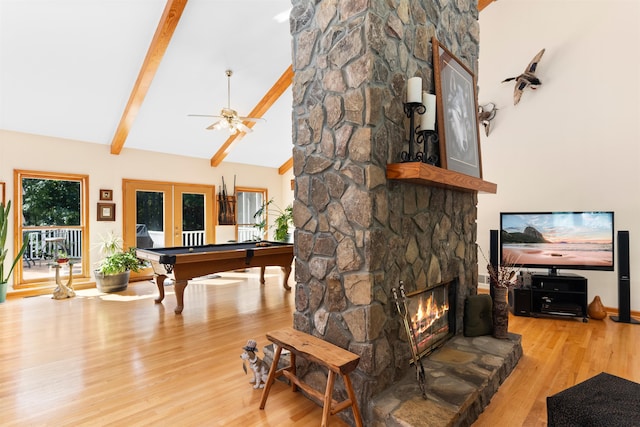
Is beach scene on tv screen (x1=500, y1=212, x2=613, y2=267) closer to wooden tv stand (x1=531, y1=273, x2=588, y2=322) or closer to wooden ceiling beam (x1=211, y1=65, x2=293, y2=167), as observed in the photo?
A: wooden tv stand (x1=531, y1=273, x2=588, y2=322)

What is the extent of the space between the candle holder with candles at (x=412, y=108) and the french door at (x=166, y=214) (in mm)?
5838

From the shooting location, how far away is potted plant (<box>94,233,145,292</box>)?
5.55 meters

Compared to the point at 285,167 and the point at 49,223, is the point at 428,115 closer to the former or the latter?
the point at 49,223

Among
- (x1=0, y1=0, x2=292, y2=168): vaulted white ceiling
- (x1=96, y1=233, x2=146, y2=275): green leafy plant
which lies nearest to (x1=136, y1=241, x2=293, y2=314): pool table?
(x1=96, y1=233, x2=146, y2=275): green leafy plant

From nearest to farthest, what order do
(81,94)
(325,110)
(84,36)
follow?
(325,110) < (84,36) < (81,94)

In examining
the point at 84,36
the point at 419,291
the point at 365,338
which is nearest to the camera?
the point at 365,338

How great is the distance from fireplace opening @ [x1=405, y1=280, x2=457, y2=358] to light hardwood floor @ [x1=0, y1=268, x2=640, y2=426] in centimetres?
56

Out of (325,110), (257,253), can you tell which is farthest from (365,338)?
(257,253)

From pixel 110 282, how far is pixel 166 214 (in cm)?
181

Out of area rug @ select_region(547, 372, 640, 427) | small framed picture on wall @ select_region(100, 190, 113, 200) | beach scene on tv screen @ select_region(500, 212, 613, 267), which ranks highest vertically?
small framed picture on wall @ select_region(100, 190, 113, 200)

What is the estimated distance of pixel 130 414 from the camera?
217cm

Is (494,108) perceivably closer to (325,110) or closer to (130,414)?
(325,110)

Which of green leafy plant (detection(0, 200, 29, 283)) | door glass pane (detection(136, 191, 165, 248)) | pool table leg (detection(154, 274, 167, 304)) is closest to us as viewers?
pool table leg (detection(154, 274, 167, 304))

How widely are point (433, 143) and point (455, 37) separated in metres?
1.17
